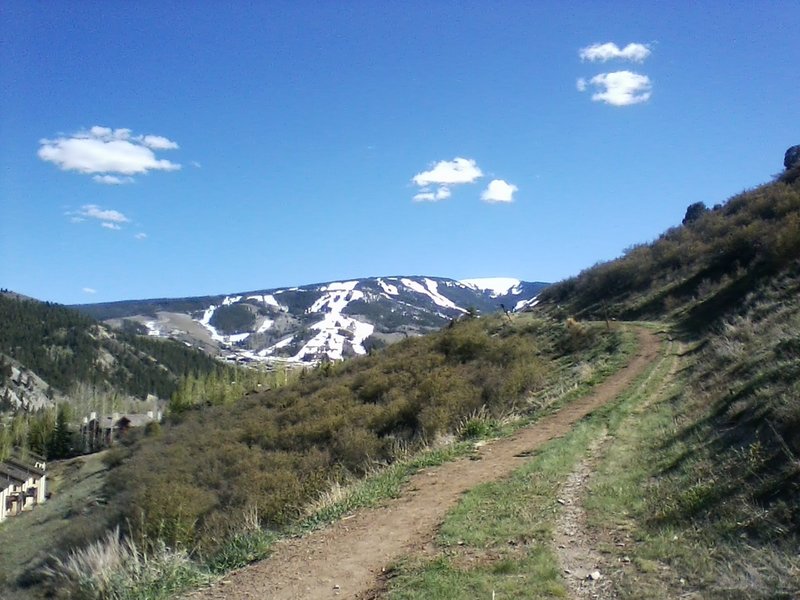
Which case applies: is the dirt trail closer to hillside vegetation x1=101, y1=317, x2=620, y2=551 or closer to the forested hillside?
hillside vegetation x1=101, y1=317, x2=620, y2=551

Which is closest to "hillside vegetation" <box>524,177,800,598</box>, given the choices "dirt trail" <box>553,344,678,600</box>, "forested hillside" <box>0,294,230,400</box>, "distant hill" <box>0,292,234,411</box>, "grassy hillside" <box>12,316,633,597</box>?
"dirt trail" <box>553,344,678,600</box>

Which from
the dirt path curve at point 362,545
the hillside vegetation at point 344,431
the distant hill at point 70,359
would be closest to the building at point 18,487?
the hillside vegetation at point 344,431

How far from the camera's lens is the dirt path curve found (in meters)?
6.70

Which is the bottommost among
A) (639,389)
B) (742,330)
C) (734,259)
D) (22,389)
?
(22,389)

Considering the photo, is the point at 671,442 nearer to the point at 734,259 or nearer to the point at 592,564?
the point at 592,564

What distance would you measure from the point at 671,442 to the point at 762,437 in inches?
94.7

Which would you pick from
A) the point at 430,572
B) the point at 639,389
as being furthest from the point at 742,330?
the point at 430,572

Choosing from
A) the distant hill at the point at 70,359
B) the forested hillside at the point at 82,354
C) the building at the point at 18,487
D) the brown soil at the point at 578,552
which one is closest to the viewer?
the brown soil at the point at 578,552

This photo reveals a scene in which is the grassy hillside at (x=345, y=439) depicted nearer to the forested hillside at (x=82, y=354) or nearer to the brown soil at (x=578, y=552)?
the brown soil at (x=578, y=552)

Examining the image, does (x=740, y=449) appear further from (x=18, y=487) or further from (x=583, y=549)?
(x=18, y=487)

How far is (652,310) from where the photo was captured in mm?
36000

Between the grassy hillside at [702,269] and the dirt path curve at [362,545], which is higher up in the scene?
the grassy hillside at [702,269]

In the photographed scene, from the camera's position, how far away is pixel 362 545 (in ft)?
25.4

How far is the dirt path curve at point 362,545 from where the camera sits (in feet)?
22.0
